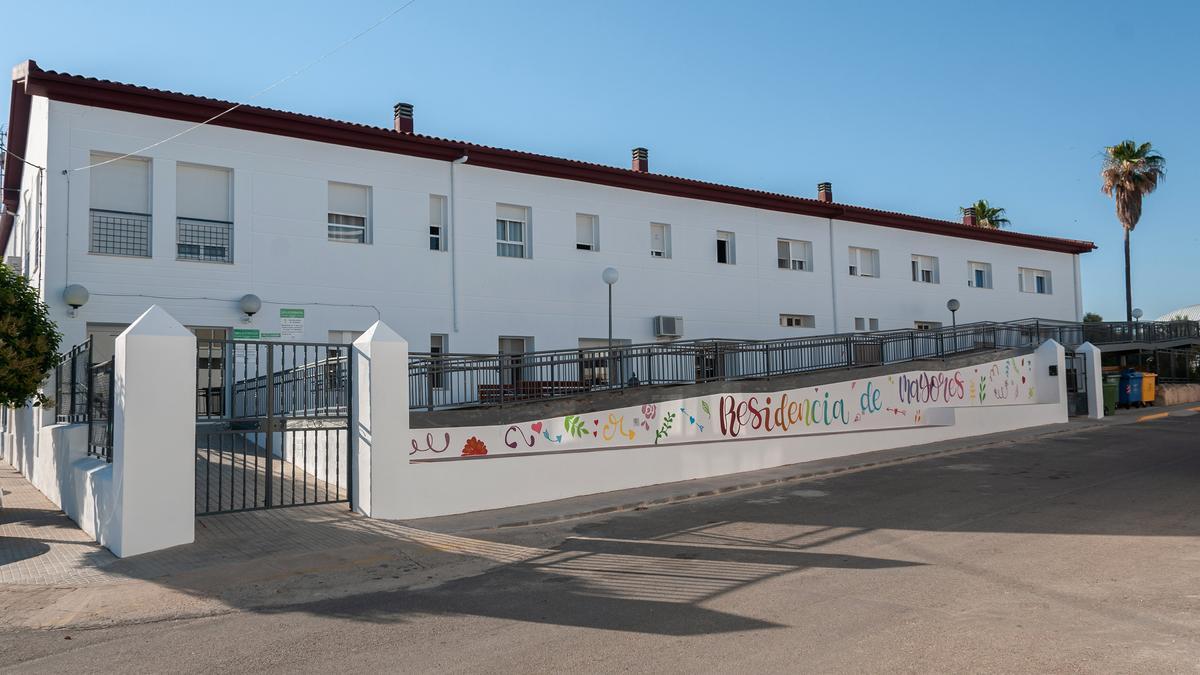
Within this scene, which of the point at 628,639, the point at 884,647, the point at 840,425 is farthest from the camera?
the point at 840,425

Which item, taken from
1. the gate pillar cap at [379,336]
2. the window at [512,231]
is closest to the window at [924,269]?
the window at [512,231]

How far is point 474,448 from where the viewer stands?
1302cm

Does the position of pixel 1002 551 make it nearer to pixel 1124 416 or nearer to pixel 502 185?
pixel 502 185

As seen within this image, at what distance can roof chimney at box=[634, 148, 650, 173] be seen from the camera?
23.8 metres

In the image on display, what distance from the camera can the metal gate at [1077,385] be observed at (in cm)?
2527

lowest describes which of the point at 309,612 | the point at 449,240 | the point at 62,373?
the point at 309,612

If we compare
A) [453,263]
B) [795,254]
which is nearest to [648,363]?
[453,263]

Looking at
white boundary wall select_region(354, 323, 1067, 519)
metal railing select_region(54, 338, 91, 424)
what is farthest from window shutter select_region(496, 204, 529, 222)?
metal railing select_region(54, 338, 91, 424)

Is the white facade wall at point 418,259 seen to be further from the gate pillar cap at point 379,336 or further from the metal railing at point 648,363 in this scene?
the gate pillar cap at point 379,336

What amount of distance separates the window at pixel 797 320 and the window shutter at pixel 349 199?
12497mm

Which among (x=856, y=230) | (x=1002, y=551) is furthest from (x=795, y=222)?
(x=1002, y=551)

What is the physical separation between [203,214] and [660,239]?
37.3 ft

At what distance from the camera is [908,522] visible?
10164 millimetres

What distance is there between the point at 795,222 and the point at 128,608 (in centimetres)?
2169
